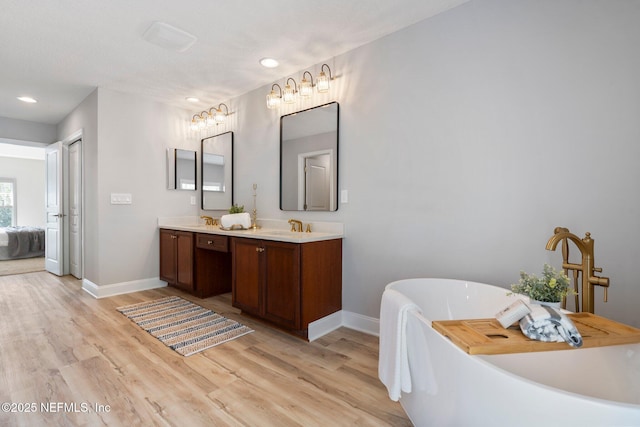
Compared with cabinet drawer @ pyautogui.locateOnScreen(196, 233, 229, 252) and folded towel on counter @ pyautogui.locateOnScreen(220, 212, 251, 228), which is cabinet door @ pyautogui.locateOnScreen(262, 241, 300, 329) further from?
folded towel on counter @ pyautogui.locateOnScreen(220, 212, 251, 228)

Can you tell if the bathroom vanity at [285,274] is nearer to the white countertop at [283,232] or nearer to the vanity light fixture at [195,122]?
the white countertop at [283,232]

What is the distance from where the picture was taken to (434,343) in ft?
3.92

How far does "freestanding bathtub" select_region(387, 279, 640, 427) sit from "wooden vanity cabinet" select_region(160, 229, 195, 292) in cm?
282

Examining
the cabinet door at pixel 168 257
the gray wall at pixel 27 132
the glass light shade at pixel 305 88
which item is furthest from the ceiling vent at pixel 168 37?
the gray wall at pixel 27 132

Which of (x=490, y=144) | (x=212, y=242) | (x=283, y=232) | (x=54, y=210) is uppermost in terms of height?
(x=490, y=144)

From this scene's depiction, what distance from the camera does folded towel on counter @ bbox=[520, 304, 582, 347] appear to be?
108 centimetres

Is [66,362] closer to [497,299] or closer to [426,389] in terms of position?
[426,389]

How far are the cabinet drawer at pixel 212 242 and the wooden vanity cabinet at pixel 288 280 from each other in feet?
0.74

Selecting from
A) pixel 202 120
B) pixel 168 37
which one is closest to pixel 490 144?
pixel 168 37

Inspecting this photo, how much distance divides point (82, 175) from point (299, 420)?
4092mm

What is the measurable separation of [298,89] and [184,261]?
2339 millimetres

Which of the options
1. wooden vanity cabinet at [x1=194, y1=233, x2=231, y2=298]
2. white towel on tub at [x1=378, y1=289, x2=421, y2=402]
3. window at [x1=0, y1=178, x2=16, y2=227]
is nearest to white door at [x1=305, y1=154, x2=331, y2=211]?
wooden vanity cabinet at [x1=194, y1=233, x2=231, y2=298]

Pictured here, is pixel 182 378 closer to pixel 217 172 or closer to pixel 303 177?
pixel 303 177

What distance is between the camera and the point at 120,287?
3.71 m
